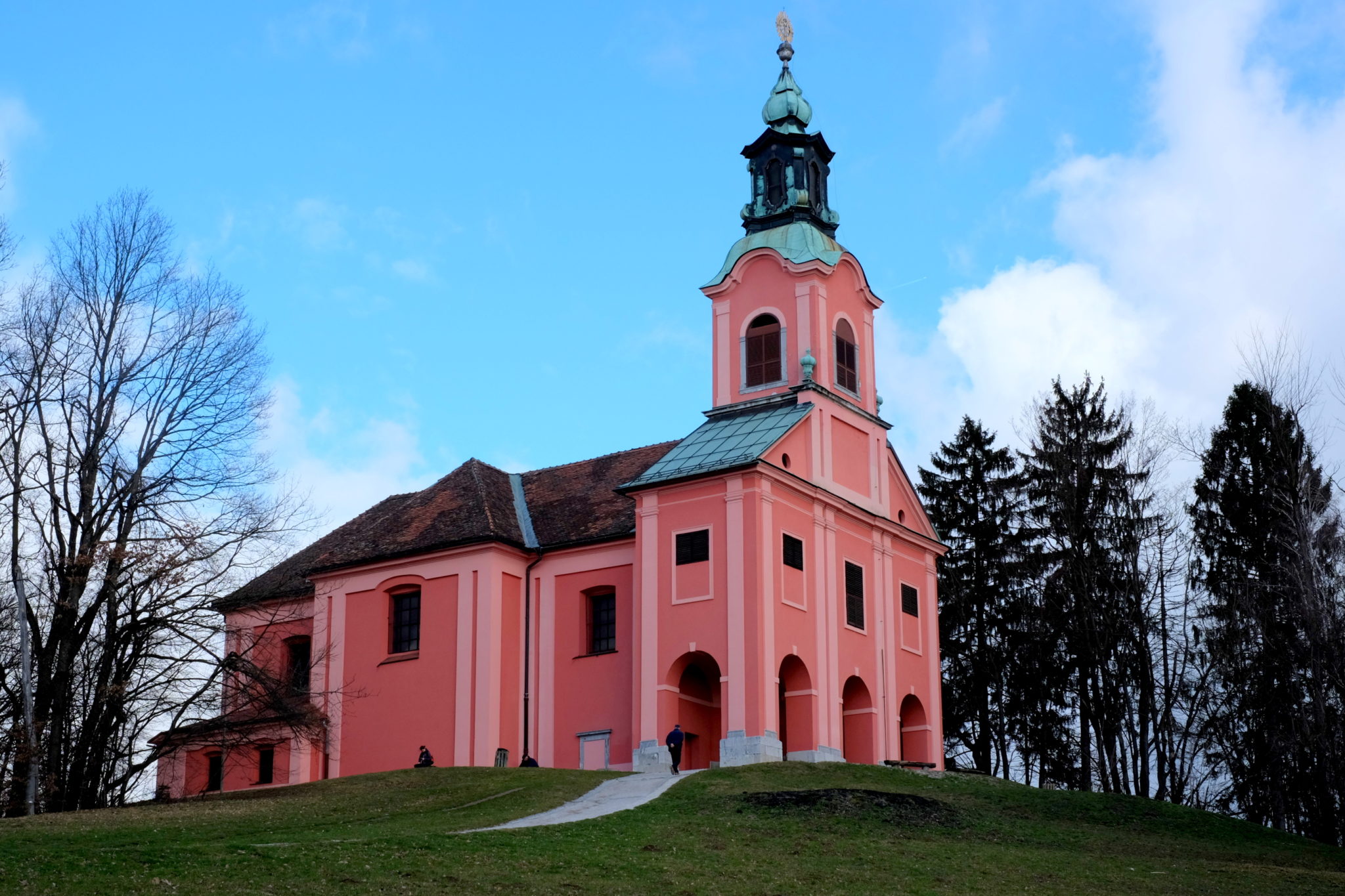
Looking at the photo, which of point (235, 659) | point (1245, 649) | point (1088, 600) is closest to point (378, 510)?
point (235, 659)

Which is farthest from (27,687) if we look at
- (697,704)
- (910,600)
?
(910,600)

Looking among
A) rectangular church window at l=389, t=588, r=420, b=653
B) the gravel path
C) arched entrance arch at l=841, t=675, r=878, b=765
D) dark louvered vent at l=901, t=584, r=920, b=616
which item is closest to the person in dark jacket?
the gravel path

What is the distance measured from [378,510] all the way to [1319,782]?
25791 mm

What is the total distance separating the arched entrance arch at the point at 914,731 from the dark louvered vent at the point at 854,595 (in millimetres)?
3046

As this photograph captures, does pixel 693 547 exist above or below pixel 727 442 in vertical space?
below

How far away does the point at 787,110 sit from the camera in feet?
145

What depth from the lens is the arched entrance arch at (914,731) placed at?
41.0 m

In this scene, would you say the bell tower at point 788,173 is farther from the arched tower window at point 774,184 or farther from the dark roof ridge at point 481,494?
the dark roof ridge at point 481,494

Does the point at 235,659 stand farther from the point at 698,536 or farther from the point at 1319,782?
the point at 1319,782

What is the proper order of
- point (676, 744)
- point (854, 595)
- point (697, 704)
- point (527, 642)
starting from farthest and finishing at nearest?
point (527, 642) < point (854, 595) < point (697, 704) < point (676, 744)

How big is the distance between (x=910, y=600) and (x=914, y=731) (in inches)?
134

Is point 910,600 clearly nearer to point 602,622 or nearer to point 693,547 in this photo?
point 693,547

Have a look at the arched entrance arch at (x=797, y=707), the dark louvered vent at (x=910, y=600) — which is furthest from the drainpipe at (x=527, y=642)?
the dark louvered vent at (x=910, y=600)

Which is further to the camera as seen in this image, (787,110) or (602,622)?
(787,110)
